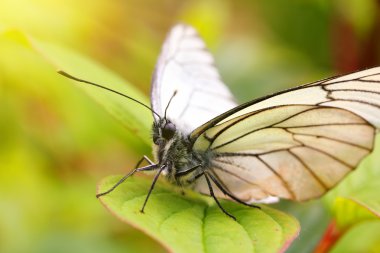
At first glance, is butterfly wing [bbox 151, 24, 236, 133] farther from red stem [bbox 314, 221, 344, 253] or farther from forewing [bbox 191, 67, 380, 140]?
red stem [bbox 314, 221, 344, 253]

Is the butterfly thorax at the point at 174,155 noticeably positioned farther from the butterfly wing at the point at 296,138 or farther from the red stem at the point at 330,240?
the red stem at the point at 330,240

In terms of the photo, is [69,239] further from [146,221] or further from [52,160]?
[146,221]

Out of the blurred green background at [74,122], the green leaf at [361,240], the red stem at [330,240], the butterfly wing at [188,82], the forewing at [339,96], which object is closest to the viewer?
the forewing at [339,96]

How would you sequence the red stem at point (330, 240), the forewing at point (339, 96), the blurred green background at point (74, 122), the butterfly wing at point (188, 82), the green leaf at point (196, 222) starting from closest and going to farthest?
the green leaf at point (196, 222) → the forewing at point (339, 96) → the red stem at point (330, 240) → the butterfly wing at point (188, 82) → the blurred green background at point (74, 122)

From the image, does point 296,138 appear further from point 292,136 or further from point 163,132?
point 163,132

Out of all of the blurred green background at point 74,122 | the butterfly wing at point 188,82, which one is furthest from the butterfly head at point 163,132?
the blurred green background at point 74,122

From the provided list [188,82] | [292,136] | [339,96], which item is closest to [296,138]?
[292,136]

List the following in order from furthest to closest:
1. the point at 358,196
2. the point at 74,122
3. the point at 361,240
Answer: the point at 74,122 → the point at 361,240 → the point at 358,196
